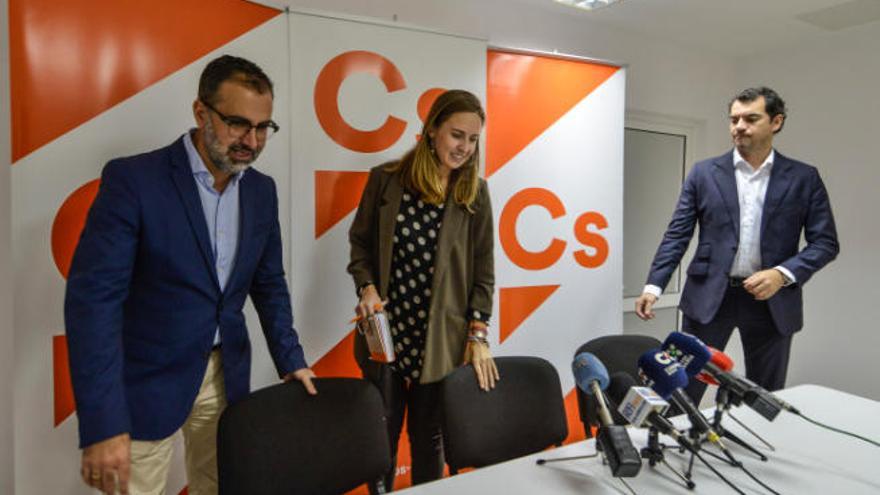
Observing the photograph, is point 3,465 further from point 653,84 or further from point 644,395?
point 653,84

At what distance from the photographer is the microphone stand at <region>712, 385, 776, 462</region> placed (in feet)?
4.05

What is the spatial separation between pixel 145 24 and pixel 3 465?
1689mm

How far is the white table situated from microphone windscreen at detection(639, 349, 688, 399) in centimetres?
22

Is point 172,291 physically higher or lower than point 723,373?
higher

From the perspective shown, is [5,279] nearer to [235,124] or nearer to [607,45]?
[235,124]

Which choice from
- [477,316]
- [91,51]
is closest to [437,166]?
[477,316]

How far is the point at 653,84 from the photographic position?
11.8 ft

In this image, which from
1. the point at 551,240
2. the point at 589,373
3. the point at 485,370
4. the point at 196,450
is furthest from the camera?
the point at 551,240

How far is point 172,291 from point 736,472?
143 centimetres

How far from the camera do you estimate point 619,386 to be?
1.26 metres

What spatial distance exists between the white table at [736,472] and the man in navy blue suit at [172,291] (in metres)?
A: 0.54

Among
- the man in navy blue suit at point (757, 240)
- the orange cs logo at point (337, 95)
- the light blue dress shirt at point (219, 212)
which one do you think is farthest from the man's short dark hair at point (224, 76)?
the man in navy blue suit at point (757, 240)

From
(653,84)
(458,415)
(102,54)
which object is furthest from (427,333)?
(653,84)

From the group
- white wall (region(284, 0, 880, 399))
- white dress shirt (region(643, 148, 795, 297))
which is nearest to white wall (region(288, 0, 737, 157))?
white wall (region(284, 0, 880, 399))
